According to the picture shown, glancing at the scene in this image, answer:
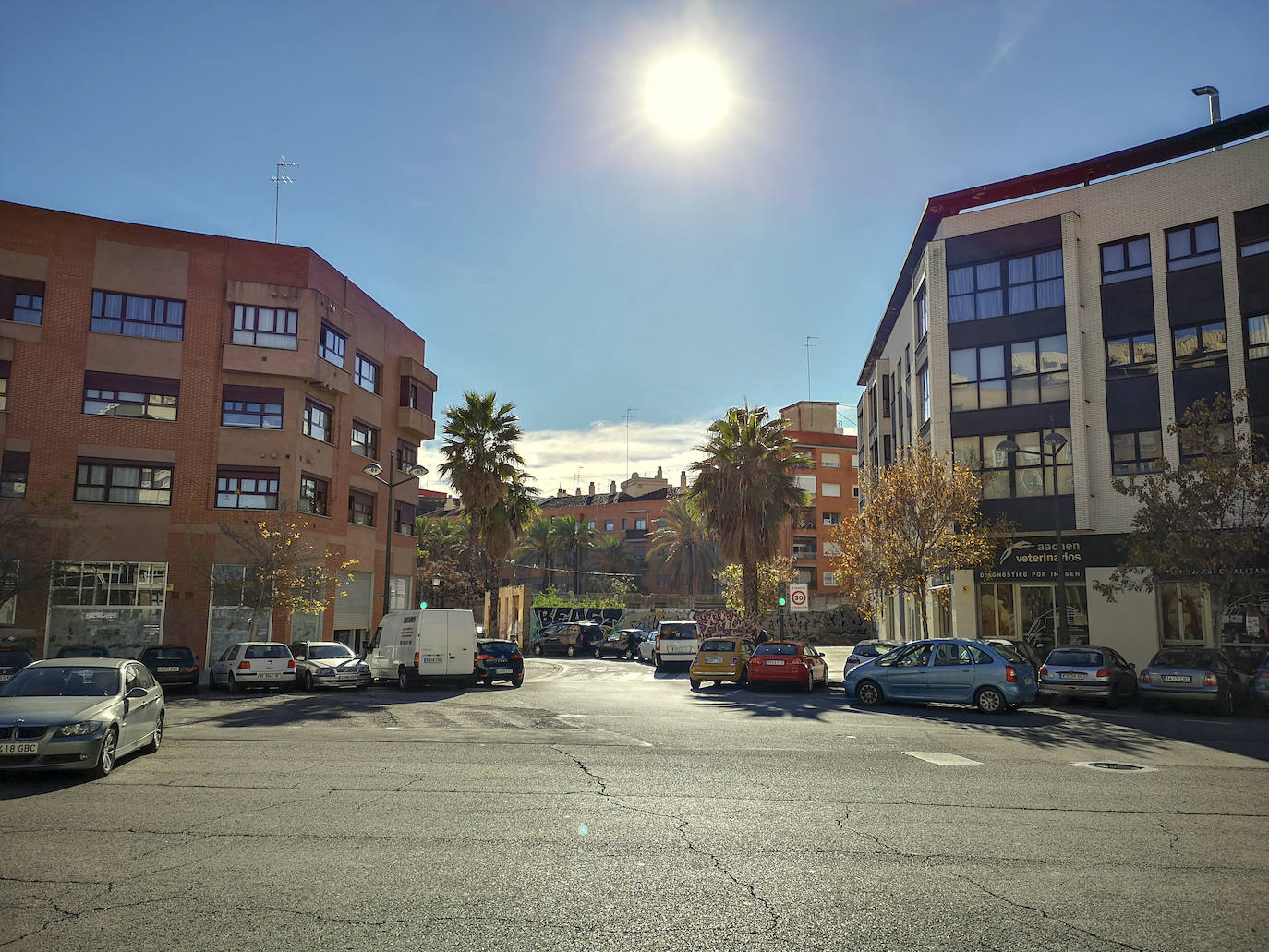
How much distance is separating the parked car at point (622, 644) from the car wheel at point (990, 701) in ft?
85.1

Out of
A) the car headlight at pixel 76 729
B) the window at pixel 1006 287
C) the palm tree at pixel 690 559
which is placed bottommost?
the car headlight at pixel 76 729

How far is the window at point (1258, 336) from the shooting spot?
92.1 ft

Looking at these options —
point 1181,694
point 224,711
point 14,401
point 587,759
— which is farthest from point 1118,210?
point 14,401

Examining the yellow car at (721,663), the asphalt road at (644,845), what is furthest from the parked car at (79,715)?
the yellow car at (721,663)

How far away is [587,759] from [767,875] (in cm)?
573

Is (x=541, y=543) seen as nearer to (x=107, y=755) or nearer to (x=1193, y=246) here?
(x=1193, y=246)

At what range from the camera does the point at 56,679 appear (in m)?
11.8

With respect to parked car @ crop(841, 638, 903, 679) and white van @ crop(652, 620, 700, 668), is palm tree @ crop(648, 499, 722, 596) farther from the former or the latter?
parked car @ crop(841, 638, 903, 679)

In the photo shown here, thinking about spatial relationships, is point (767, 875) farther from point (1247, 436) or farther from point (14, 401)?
point (14, 401)

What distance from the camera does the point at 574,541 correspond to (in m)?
77.6

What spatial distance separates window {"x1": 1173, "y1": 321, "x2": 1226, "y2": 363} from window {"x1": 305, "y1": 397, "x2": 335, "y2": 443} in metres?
30.1

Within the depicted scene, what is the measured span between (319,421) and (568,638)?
1719 cm

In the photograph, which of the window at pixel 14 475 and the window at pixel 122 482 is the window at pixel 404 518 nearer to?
the window at pixel 122 482

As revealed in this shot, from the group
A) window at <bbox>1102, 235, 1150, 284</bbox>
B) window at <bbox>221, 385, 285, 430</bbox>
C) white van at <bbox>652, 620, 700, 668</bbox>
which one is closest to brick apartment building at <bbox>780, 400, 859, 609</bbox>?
white van at <bbox>652, 620, 700, 668</bbox>
